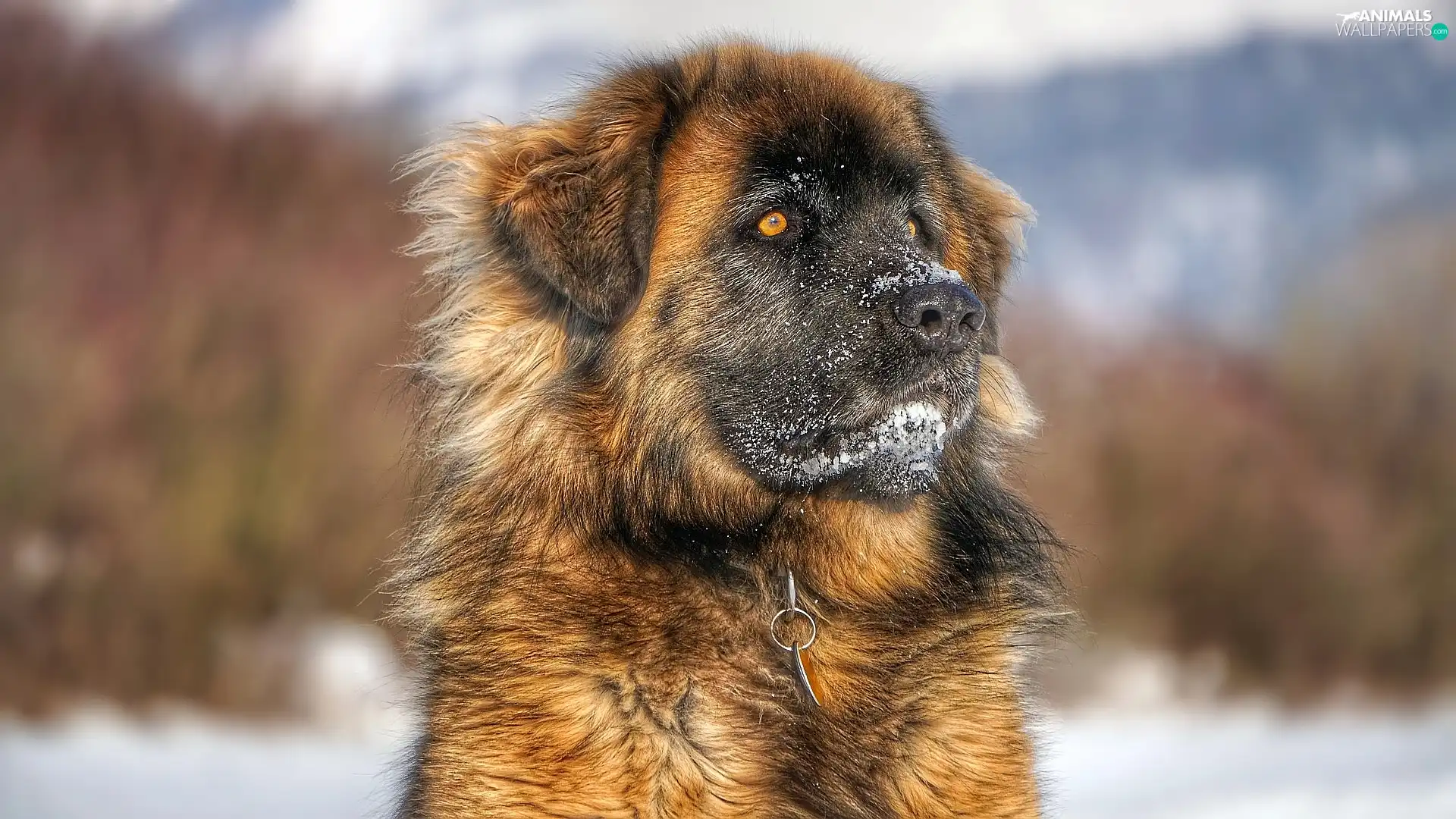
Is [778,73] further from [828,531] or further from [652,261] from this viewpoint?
[828,531]

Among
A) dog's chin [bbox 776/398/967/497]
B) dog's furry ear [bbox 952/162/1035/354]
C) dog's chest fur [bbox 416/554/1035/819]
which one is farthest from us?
dog's furry ear [bbox 952/162/1035/354]

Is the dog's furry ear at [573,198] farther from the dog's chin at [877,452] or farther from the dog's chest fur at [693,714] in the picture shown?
the dog's chest fur at [693,714]

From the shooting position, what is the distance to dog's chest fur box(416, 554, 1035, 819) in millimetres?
2865

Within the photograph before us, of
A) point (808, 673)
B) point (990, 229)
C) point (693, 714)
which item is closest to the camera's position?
point (693, 714)

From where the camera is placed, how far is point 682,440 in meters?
3.26

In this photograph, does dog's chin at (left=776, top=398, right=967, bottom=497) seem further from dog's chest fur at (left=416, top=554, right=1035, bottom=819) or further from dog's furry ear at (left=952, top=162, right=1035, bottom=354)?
dog's furry ear at (left=952, top=162, right=1035, bottom=354)

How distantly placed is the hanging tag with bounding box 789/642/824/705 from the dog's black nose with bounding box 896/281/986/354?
2.80ft

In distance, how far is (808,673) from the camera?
10.1 feet

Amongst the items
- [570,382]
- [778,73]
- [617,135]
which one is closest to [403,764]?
[570,382]

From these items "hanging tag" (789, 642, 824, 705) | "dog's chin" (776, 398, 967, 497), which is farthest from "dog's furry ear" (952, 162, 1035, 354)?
"hanging tag" (789, 642, 824, 705)

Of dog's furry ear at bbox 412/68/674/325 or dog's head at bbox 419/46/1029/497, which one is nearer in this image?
dog's head at bbox 419/46/1029/497

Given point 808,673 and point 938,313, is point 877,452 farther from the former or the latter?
point 808,673

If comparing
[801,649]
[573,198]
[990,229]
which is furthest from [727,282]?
[990,229]

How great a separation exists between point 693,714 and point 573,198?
4.60 ft
